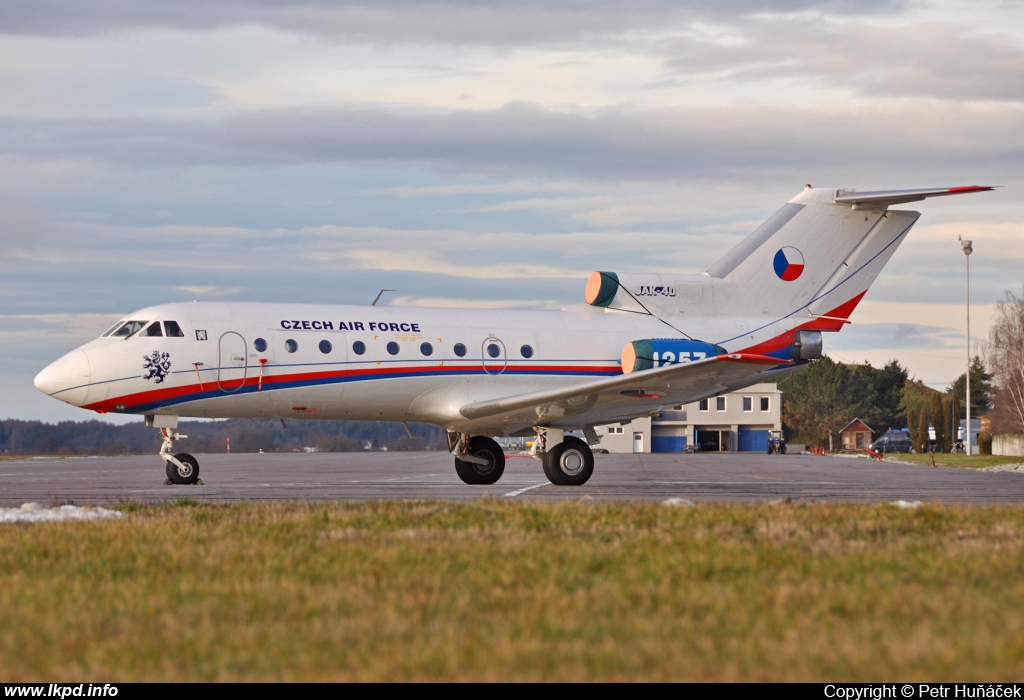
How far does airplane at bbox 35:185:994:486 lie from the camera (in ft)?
69.4

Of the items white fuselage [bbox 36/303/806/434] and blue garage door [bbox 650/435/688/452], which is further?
blue garage door [bbox 650/435/688/452]

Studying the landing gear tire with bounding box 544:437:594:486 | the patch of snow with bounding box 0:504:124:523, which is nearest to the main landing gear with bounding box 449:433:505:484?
the landing gear tire with bounding box 544:437:594:486

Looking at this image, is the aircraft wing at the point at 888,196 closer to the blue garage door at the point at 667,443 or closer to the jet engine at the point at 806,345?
the jet engine at the point at 806,345

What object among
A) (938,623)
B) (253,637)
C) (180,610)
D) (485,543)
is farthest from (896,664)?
(485,543)

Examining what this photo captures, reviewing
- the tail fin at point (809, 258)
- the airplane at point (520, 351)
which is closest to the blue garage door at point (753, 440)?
the airplane at point (520, 351)

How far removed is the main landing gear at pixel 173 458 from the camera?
68.9ft

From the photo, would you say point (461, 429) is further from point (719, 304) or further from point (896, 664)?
point (896, 664)

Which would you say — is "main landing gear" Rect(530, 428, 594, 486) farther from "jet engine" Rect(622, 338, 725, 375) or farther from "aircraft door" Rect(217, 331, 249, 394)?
"aircraft door" Rect(217, 331, 249, 394)

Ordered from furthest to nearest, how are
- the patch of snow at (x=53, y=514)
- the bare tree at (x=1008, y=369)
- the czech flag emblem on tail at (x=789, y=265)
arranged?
1. the bare tree at (x=1008, y=369)
2. the czech flag emblem on tail at (x=789, y=265)
3. the patch of snow at (x=53, y=514)

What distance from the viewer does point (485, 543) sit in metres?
9.09

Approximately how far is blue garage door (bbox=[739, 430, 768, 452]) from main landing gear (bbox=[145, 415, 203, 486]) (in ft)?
290


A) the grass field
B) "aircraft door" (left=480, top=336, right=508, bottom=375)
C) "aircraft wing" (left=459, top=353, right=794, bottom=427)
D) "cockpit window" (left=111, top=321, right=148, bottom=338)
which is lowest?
the grass field

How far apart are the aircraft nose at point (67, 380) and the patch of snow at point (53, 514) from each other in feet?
25.1

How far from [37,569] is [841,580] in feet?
18.6
